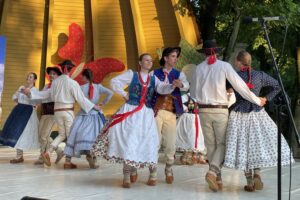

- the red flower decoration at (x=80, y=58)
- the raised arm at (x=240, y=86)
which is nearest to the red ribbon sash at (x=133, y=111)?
the raised arm at (x=240, y=86)

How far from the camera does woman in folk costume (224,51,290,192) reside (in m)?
5.60

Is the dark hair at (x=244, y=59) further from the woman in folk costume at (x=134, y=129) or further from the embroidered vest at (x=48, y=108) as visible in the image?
the embroidered vest at (x=48, y=108)

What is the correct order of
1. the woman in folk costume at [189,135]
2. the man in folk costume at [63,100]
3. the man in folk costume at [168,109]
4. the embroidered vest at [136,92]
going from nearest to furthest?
1. the embroidered vest at [136,92]
2. the man in folk costume at [168,109]
3. the man in folk costume at [63,100]
4. the woman in folk costume at [189,135]

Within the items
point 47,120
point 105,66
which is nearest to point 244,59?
point 47,120

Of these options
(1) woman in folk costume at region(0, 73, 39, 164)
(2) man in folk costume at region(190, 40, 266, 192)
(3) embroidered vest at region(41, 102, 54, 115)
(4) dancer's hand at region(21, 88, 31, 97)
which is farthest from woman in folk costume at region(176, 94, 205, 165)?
(2) man in folk costume at region(190, 40, 266, 192)

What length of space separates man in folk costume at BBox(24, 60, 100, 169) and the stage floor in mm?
398

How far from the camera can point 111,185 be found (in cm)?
607

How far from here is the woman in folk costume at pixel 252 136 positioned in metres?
5.60

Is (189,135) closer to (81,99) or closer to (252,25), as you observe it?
(81,99)

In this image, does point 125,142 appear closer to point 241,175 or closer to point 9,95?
point 241,175

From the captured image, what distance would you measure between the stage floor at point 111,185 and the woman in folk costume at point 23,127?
344 millimetres

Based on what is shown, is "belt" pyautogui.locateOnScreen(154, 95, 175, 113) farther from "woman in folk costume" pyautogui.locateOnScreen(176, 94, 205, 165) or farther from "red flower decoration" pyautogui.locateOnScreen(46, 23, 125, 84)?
"red flower decoration" pyautogui.locateOnScreen(46, 23, 125, 84)

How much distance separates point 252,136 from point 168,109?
1117 millimetres

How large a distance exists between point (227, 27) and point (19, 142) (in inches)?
370
